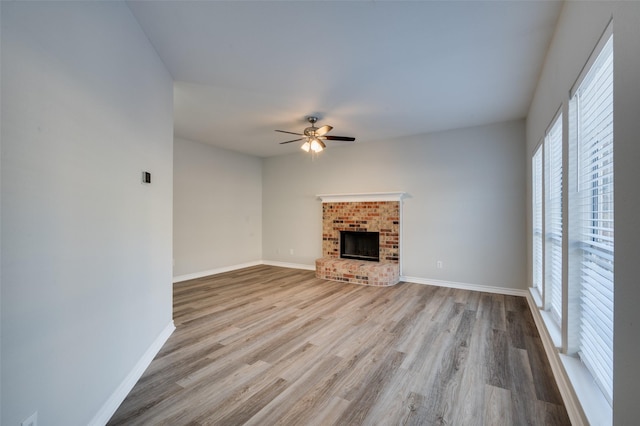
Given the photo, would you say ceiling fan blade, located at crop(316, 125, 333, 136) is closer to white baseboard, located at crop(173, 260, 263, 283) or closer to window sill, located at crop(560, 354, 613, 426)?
window sill, located at crop(560, 354, 613, 426)

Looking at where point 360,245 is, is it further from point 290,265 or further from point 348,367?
point 348,367

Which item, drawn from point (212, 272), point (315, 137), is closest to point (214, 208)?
point (212, 272)

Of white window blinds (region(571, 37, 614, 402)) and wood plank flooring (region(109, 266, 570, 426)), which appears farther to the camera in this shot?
wood plank flooring (region(109, 266, 570, 426))

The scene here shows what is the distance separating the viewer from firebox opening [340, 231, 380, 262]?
220 inches

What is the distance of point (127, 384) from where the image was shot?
1907 millimetres

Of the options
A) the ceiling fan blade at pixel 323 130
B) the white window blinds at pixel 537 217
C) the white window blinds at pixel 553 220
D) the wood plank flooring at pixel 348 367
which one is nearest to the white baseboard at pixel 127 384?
the wood plank flooring at pixel 348 367

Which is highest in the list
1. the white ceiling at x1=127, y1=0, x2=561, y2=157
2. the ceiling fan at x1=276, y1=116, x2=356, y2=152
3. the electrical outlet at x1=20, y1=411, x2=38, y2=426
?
the white ceiling at x1=127, y1=0, x2=561, y2=157

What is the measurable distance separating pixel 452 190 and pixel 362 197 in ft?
5.34

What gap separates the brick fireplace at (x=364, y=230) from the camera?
16.1ft

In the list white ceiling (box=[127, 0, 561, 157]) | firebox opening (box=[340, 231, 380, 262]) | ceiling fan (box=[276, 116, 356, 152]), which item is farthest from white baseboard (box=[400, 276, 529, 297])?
ceiling fan (box=[276, 116, 356, 152])

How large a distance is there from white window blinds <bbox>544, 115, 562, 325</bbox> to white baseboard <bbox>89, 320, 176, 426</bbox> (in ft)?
11.3

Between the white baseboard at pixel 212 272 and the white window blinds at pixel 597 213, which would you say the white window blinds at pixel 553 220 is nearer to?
the white window blinds at pixel 597 213

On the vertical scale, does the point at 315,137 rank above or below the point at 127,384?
above

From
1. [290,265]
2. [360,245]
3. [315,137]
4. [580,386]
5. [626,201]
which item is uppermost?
[315,137]
